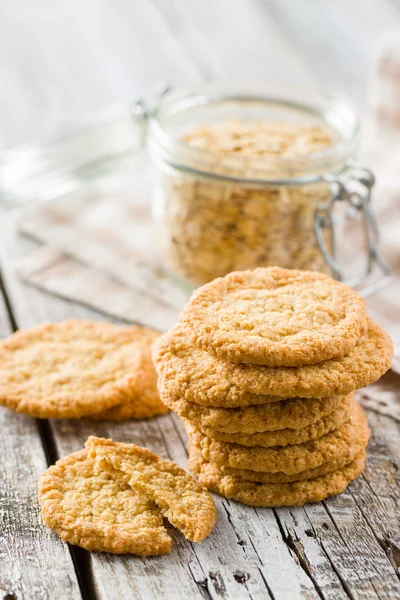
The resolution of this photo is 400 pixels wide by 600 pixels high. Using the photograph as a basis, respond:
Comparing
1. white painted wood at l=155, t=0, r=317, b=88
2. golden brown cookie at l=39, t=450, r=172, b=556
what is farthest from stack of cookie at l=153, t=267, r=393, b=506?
white painted wood at l=155, t=0, r=317, b=88

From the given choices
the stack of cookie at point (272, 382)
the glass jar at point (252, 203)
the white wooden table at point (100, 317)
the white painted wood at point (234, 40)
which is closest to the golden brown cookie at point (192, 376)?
the stack of cookie at point (272, 382)

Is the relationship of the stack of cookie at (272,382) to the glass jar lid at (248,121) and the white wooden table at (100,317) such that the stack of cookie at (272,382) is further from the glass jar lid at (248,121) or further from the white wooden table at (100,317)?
the glass jar lid at (248,121)

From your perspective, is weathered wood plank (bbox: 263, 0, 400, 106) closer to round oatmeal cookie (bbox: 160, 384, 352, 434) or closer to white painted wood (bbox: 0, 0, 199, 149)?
white painted wood (bbox: 0, 0, 199, 149)

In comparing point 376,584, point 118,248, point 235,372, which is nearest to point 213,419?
point 235,372

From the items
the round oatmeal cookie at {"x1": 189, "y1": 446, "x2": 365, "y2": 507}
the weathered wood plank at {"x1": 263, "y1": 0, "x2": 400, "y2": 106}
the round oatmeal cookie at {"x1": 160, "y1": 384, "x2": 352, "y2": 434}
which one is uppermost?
the round oatmeal cookie at {"x1": 160, "y1": 384, "x2": 352, "y2": 434}

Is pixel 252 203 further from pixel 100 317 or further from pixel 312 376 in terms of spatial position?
pixel 312 376

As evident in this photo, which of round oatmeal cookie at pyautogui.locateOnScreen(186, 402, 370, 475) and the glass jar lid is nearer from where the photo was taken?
round oatmeal cookie at pyautogui.locateOnScreen(186, 402, 370, 475)

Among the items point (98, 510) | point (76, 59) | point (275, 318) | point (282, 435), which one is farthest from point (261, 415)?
point (76, 59)

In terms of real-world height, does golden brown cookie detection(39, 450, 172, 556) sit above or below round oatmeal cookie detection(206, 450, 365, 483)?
above
